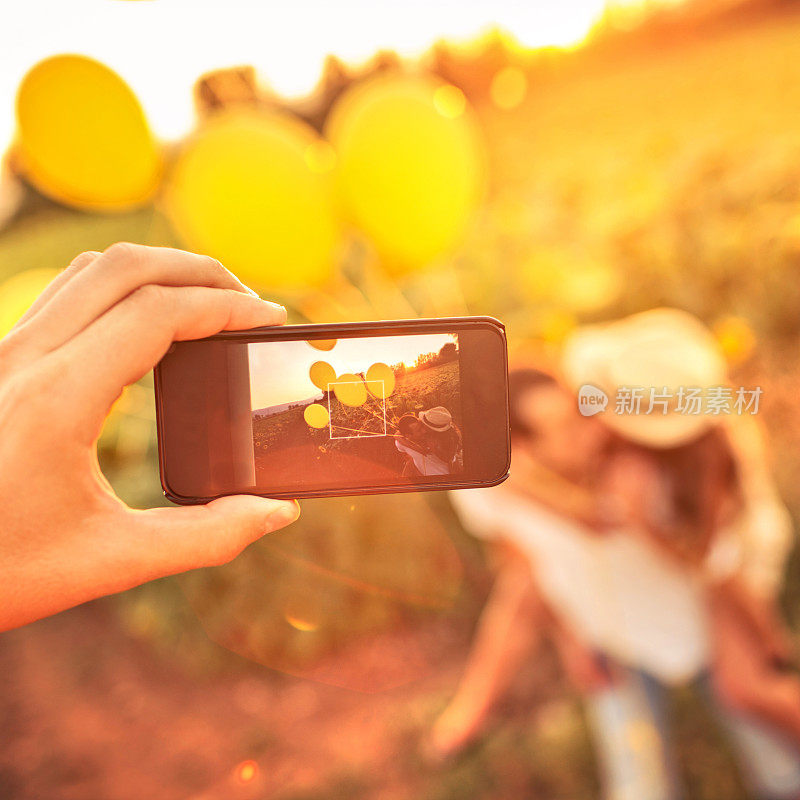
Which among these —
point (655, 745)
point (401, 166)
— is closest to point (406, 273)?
point (401, 166)

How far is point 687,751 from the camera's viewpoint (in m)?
1.08

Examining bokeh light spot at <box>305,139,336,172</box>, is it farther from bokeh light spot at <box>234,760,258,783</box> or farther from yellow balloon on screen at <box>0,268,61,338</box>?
bokeh light spot at <box>234,760,258,783</box>

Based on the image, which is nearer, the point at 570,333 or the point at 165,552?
the point at 165,552

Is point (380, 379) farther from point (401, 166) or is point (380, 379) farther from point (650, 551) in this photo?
point (650, 551)

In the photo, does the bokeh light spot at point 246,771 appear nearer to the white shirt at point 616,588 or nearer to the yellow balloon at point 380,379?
the white shirt at point 616,588

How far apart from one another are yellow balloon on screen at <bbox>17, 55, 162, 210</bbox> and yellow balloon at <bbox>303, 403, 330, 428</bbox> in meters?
0.67

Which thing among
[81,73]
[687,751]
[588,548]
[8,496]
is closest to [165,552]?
[8,496]

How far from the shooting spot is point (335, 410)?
0.39 m

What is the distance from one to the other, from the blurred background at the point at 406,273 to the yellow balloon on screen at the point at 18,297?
0.01 m

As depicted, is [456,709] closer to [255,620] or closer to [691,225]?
[255,620]

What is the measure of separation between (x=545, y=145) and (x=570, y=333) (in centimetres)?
52

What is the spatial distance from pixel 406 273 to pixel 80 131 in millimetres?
565

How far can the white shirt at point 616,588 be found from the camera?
0.99m

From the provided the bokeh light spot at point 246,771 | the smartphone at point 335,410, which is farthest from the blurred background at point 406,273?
the smartphone at point 335,410
